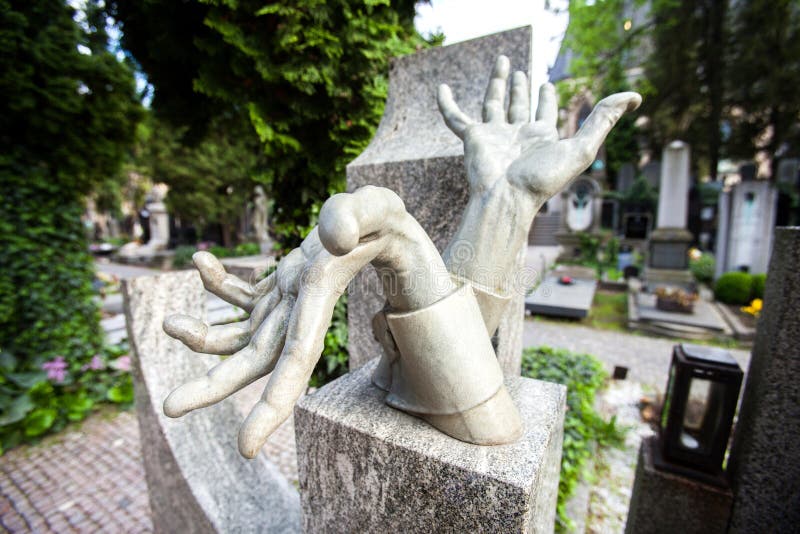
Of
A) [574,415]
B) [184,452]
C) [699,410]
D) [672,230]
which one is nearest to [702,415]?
[699,410]

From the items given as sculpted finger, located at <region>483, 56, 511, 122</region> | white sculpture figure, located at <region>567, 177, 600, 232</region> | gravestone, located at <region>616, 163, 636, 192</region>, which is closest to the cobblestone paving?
sculpted finger, located at <region>483, 56, 511, 122</region>

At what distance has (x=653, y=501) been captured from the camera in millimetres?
2295

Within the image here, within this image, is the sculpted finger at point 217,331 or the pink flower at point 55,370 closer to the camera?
the sculpted finger at point 217,331

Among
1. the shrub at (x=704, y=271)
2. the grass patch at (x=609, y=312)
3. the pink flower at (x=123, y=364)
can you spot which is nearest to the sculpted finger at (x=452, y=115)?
the pink flower at (x=123, y=364)

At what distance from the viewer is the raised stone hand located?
1.20 m

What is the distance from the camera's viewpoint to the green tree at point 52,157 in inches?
139

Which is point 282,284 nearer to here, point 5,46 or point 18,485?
point 18,485

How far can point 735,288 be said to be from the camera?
320 inches

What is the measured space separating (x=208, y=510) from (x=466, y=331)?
5.11 feet

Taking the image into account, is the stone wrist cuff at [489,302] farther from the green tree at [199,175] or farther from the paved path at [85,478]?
the green tree at [199,175]

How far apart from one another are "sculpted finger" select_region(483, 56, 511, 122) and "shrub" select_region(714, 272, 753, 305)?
381 inches

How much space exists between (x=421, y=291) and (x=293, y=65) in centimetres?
228

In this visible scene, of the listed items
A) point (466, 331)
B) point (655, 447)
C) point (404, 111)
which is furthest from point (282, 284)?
point (655, 447)

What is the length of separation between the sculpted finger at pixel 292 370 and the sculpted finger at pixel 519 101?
112cm
